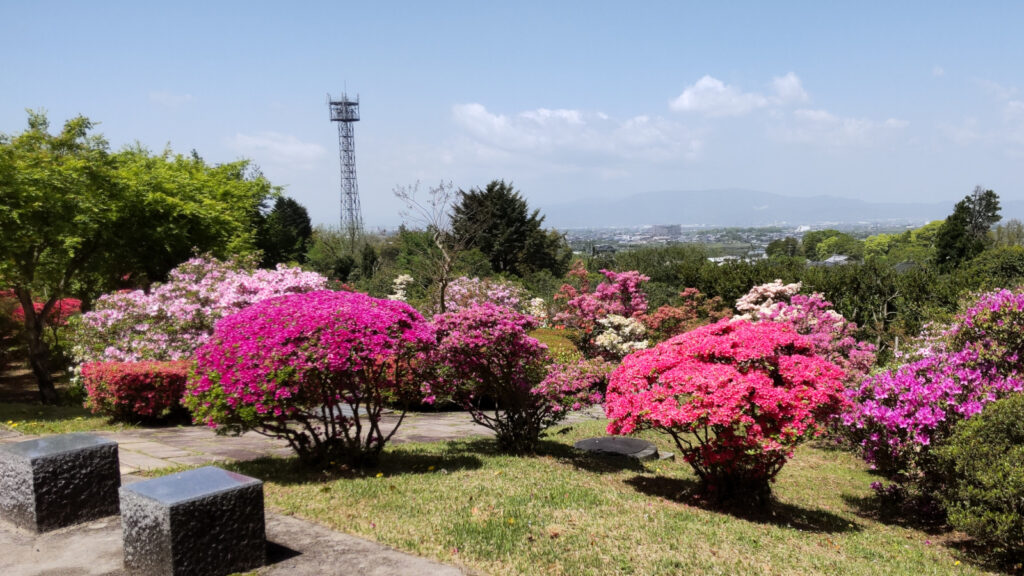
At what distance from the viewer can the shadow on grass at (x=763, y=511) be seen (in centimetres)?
601

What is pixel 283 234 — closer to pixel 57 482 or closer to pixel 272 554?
pixel 57 482

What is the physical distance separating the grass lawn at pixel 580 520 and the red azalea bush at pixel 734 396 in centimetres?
55

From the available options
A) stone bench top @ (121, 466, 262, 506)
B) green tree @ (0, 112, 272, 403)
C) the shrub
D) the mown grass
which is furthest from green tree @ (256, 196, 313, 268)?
the shrub

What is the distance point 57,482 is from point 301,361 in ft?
5.97

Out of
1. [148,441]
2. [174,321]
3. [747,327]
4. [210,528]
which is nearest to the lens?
[210,528]

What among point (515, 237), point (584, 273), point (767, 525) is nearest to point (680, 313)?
point (584, 273)

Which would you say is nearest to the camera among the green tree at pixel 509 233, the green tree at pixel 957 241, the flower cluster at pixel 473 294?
the flower cluster at pixel 473 294

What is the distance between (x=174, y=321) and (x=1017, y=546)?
1203cm

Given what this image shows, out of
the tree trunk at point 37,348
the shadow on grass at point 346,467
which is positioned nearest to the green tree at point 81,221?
the tree trunk at point 37,348

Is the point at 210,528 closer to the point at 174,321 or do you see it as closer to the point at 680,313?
the point at 174,321

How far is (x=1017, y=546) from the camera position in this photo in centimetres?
521

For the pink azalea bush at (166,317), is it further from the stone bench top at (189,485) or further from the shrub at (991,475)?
the shrub at (991,475)

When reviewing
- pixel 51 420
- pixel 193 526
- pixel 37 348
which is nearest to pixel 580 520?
pixel 193 526

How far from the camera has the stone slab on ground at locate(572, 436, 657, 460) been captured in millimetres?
8523
